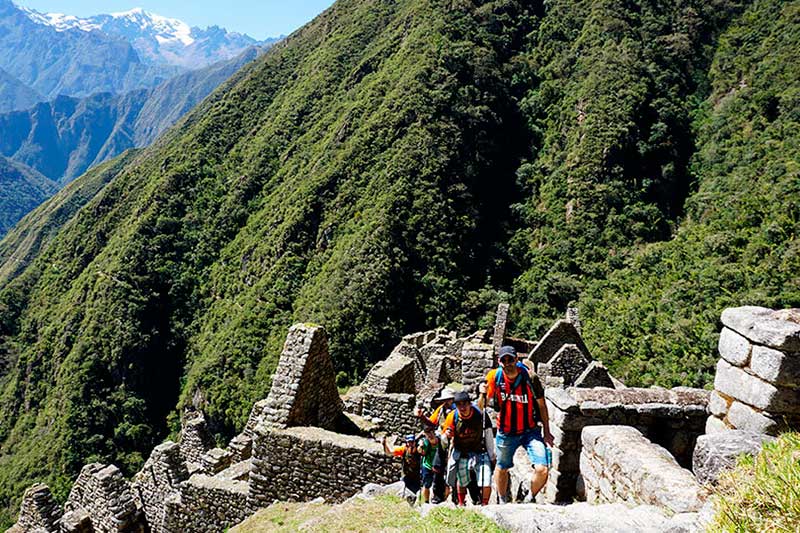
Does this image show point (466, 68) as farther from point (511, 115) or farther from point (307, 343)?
point (307, 343)

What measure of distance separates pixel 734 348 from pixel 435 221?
72594 mm

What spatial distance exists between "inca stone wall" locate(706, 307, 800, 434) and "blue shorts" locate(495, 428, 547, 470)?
193 centimetres

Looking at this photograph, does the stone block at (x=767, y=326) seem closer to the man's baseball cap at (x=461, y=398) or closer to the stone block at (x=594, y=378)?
the man's baseball cap at (x=461, y=398)

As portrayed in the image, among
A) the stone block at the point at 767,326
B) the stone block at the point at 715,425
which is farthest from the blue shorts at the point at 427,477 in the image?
the stone block at the point at 767,326

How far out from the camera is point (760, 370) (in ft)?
13.3

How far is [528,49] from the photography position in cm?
11081

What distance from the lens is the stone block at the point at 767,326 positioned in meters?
3.82

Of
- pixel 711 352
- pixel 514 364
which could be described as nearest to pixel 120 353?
pixel 711 352

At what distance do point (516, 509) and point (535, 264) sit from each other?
74.0 m

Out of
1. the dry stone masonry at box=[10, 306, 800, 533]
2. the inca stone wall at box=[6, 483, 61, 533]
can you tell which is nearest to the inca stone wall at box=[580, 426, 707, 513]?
the dry stone masonry at box=[10, 306, 800, 533]

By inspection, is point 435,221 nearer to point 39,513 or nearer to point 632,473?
point 39,513

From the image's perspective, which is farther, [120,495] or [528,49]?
[528,49]

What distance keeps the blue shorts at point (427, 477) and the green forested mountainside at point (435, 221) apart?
32.2 metres

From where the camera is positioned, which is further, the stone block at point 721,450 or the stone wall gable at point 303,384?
the stone wall gable at point 303,384
